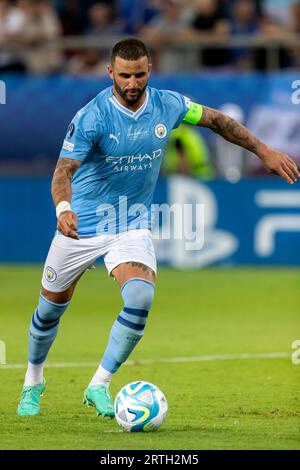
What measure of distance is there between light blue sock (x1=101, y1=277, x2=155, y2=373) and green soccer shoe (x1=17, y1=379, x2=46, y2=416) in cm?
65

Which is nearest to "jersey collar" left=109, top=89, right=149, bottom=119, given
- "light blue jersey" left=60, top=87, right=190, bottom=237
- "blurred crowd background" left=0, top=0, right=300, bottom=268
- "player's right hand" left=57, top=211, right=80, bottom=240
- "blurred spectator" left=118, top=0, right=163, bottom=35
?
"light blue jersey" left=60, top=87, right=190, bottom=237

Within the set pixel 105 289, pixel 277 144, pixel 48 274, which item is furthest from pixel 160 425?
pixel 277 144

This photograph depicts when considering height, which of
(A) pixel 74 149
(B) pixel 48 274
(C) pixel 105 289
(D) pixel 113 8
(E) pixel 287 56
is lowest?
(B) pixel 48 274

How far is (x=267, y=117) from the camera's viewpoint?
17.6m

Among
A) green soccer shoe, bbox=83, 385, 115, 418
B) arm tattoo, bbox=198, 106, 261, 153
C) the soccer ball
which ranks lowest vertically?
the soccer ball

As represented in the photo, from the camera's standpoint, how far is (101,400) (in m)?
7.89

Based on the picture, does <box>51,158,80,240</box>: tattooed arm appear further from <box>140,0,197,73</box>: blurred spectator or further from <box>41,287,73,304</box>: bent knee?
<box>140,0,197,73</box>: blurred spectator

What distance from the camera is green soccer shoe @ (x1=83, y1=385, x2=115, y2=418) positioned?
7879 millimetres

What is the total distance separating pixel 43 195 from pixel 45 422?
10454 mm

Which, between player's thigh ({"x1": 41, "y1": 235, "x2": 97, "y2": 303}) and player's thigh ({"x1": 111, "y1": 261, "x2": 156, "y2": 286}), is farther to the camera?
player's thigh ({"x1": 41, "y1": 235, "x2": 97, "y2": 303})

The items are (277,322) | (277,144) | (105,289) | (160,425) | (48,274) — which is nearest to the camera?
(160,425)

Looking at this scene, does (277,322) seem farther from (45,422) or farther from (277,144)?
(45,422)

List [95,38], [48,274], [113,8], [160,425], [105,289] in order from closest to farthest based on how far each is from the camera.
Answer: [160,425] < [48,274] < [105,289] < [95,38] < [113,8]

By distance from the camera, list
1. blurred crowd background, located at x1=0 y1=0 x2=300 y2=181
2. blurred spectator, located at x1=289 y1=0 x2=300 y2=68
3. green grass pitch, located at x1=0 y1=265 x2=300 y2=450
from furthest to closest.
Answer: blurred spectator, located at x1=289 y1=0 x2=300 y2=68
blurred crowd background, located at x1=0 y1=0 x2=300 y2=181
green grass pitch, located at x1=0 y1=265 x2=300 y2=450
